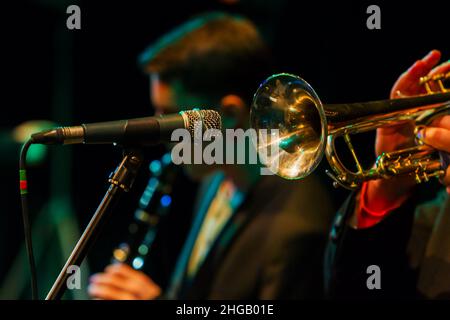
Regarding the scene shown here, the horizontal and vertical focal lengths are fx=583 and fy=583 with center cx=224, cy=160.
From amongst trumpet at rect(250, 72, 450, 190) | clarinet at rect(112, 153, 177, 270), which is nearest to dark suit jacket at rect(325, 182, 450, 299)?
trumpet at rect(250, 72, 450, 190)

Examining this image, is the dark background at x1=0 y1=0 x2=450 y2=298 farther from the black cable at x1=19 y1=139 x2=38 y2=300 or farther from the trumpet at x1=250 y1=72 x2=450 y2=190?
the black cable at x1=19 y1=139 x2=38 y2=300

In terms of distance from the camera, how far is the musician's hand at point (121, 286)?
237cm

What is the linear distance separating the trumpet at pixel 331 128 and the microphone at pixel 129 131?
0.32 m

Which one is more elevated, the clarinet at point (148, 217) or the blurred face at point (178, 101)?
the blurred face at point (178, 101)

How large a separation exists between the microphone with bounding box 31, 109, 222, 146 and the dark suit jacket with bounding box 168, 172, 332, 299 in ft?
3.09

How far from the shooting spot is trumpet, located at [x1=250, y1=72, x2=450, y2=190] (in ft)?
5.09

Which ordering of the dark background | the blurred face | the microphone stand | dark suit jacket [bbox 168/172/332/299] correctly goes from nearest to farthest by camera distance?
1. the microphone stand
2. dark suit jacket [bbox 168/172/332/299]
3. the blurred face
4. the dark background

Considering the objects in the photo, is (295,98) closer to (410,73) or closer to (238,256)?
(410,73)

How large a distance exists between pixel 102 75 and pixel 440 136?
103 inches

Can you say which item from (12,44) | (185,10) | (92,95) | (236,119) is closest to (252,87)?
(236,119)

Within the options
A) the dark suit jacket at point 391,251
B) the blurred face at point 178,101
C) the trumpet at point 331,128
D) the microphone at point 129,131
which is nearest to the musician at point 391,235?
the dark suit jacket at point 391,251

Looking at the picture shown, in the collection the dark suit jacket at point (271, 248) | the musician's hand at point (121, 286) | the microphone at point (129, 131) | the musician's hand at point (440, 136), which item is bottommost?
the musician's hand at point (121, 286)

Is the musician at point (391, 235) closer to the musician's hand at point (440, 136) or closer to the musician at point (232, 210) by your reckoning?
the musician's hand at point (440, 136)

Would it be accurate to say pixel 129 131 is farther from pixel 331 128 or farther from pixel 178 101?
pixel 178 101
